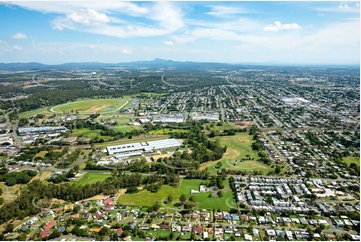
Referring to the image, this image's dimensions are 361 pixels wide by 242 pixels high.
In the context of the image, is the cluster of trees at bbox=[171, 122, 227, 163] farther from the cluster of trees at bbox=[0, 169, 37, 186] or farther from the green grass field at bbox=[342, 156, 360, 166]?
the cluster of trees at bbox=[0, 169, 37, 186]

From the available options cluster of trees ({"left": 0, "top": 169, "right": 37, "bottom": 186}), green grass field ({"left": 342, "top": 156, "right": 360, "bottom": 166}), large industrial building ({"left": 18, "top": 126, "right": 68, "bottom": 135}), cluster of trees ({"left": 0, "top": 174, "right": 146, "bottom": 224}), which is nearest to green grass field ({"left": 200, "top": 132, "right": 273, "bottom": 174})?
cluster of trees ({"left": 0, "top": 174, "right": 146, "bottom": 224})

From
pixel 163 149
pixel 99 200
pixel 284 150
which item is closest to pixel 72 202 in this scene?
pixel 99 200

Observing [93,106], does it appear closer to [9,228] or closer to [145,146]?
[145,146]

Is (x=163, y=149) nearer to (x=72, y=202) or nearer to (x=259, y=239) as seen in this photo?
(x=72, y=202)

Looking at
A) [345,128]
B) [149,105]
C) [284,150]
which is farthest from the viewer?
[149,105]

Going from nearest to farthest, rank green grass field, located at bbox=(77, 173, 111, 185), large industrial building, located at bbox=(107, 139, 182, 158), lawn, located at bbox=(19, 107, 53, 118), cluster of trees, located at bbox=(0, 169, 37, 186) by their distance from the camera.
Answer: cluster of trees, located at bbox=(0, 169, 37, 186)
green grass field, located at bbox=(77, 173, 111, 185)
large industrial building, located at bbox=(107, 139, 182, 158)
lawn, located at bbox=(19, 107, 53, 118)

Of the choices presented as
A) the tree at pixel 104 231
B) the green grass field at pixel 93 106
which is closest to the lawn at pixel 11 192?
the tree at pixel 104 231
